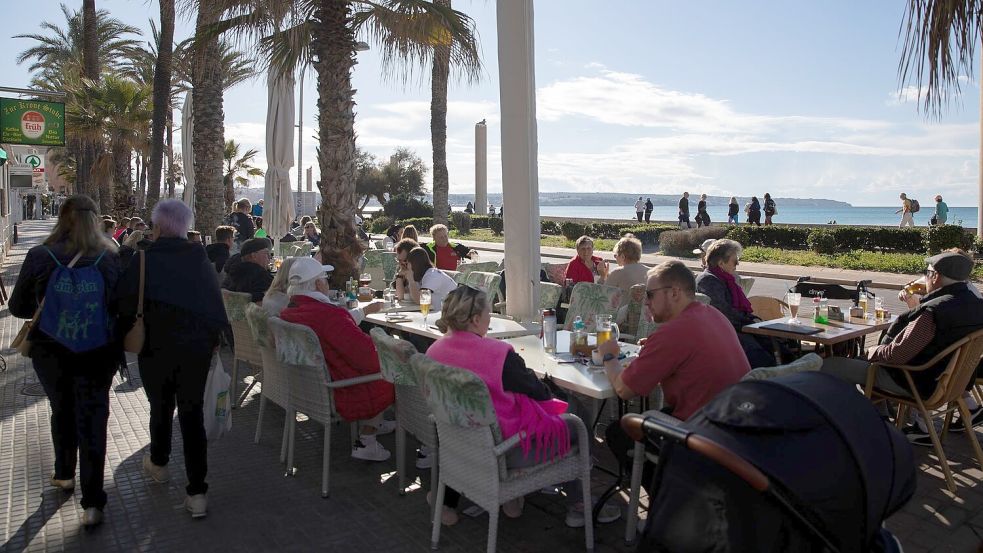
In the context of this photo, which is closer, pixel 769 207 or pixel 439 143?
pixel 439 143

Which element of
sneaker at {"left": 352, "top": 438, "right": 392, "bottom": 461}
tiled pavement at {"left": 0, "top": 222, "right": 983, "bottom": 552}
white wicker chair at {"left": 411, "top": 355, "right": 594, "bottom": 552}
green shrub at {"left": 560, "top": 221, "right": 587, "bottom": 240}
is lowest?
tiled pavement at {"left": 0, "top": 222, "right": 983, "bottom": 552}

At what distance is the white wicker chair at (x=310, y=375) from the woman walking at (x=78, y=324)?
98cm

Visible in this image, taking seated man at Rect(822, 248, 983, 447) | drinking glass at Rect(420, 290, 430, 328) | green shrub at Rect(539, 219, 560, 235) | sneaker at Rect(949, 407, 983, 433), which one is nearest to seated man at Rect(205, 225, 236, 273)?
drinking glass at Rect(420, 290, 430, 328)

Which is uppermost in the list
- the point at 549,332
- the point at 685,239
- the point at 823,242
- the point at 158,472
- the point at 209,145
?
the point at 209,145

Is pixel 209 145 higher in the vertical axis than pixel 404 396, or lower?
higher

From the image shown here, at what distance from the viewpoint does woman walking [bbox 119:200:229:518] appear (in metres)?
4.00

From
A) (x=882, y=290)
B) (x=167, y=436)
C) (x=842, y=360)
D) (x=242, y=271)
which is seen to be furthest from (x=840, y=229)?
(x=167, y=436)

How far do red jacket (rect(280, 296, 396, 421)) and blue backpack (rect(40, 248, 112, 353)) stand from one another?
108 cm

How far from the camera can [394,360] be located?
13.1 feet

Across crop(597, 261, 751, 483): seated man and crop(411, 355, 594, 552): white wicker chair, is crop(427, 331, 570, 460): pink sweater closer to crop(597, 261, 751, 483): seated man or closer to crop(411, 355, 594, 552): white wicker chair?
crop(411, 355, 594, 552): white wicker chair

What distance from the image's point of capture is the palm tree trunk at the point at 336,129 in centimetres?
940

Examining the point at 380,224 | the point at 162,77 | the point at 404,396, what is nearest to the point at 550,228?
the point at 380,224

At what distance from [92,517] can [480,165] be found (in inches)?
1565

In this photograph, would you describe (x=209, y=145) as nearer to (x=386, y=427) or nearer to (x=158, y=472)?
(x=386, y=427)
